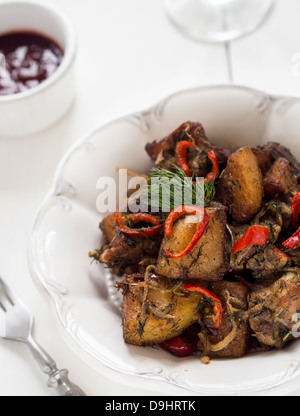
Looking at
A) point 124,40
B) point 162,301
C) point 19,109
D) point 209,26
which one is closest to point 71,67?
point 19,109

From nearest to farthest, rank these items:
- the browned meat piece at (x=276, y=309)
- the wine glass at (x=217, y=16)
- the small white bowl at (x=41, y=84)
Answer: the browned meat piece at (x=276, y=309), the small white bowl at (x=41, y=84), the wine glass at (x=217, y=16)

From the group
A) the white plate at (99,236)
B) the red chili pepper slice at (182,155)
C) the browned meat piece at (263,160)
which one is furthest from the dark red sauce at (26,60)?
the browned meat piece at (263,160)

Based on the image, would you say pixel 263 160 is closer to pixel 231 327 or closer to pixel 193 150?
pixel 193 150

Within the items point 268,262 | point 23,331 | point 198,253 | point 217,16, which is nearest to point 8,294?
point 23,331

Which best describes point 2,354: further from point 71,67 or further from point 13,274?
point 71,67

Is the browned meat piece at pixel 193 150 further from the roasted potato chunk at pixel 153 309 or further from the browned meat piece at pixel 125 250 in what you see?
the roasted potato chunk at pixel 153 309

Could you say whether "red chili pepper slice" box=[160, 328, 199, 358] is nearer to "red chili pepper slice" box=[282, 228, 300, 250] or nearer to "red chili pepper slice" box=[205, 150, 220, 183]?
"red chili pepper slice" box=[282, 228, 300, 250]
